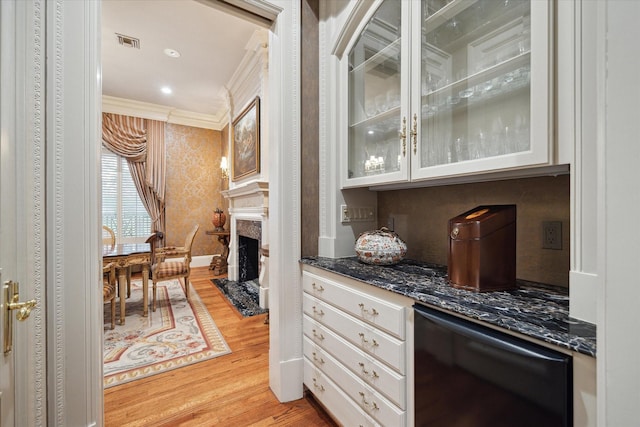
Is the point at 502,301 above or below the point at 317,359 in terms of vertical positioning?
above

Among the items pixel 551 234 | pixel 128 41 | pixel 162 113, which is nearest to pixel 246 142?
pixel 128 41

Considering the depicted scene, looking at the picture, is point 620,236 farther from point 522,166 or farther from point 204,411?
point 204,411

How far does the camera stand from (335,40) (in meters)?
1.72

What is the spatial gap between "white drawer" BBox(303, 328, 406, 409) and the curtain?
463 cm

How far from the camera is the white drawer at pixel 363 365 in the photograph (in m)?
1.07

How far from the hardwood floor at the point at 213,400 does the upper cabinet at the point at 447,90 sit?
55.8 inches

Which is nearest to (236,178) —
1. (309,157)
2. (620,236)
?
(309,157)

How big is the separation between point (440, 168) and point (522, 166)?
1.03ft

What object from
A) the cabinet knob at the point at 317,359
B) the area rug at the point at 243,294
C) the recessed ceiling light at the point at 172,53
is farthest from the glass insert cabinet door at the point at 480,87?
the recessed ceiling light at the point at 172,53

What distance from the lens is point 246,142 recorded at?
4.01m

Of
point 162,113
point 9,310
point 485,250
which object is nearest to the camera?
point 9,310

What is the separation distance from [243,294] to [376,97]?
122 inches

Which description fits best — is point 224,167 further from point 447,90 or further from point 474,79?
point 474,79

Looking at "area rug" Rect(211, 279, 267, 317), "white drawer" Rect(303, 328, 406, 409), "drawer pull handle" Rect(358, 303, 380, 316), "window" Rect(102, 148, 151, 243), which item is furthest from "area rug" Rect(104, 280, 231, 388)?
"window" Rect(102, 148, 151, 243)
